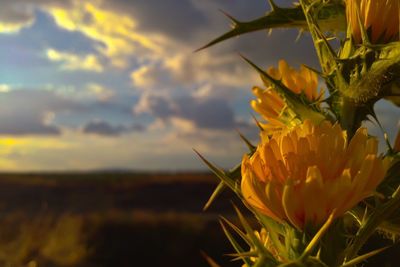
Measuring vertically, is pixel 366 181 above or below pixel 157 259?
above

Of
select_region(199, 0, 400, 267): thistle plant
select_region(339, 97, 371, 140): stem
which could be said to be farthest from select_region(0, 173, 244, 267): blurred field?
select_region(339, 97, 371, 140): stem

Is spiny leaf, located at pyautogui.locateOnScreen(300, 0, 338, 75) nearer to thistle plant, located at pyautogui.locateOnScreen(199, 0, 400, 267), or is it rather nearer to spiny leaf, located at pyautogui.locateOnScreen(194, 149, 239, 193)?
thistle plant, located at pyautogui.locateOnScreen(199, 0, 400, 267)

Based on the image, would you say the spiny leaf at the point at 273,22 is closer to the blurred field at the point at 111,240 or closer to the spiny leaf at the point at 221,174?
the spiny leaf at the point at 221,174

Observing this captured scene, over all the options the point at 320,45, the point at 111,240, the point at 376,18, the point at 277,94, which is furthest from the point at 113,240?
the point at 376,18

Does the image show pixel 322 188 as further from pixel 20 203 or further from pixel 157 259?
pixel 20 203

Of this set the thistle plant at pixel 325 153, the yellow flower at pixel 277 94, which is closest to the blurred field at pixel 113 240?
the yellow flower at pixel 277 94

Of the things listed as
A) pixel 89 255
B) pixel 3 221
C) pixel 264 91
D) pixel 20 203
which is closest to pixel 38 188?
pixel 20 203

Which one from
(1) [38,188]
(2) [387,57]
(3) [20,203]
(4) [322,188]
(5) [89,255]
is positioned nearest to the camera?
(4) [322,188]

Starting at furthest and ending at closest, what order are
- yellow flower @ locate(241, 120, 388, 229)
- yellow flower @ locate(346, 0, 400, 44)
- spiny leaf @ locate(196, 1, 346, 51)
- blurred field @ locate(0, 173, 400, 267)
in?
blurred field @ locate(0, 173, 400, 267) < spiny leaf @ locate(196, 1, 346, 51) < yellow flower @ locate(346, 0, 400, 44) < yellow flower @ locate(241, 120, 388, 229)
